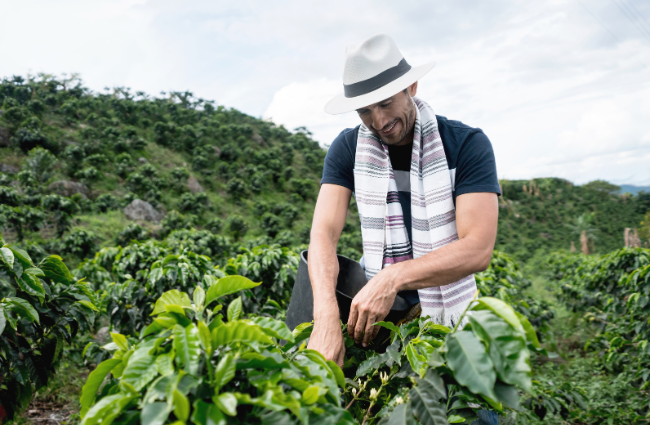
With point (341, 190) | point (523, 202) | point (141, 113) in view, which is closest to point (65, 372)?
point (341, 190)

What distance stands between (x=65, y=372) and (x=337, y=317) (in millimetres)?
4585

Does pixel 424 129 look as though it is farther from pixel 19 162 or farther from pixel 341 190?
pixel 19 162

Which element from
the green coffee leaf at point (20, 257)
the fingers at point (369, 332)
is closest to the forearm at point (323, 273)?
the fingers at point (369, 332)

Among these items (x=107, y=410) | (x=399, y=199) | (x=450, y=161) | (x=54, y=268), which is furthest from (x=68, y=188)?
(x=107, y=410)

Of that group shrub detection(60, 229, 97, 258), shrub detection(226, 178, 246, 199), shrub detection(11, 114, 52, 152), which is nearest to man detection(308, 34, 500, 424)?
shrub detection(60, 229, 97, 258)

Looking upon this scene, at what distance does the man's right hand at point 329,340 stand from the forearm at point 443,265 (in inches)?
9.2

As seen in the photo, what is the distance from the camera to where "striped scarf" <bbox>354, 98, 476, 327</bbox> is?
5.29 ft

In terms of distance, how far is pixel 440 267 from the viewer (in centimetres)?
138

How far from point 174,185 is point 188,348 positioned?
19.2 metres

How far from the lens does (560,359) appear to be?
584 centimetres

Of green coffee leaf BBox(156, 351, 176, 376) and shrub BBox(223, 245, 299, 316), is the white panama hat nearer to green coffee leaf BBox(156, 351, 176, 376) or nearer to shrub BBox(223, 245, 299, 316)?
green coffee leaf BBox(156, 351, 176, 376)

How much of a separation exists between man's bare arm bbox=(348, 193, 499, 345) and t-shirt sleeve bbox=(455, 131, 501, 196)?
3 centimetres

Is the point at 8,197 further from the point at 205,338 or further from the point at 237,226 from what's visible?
the point at 205,338

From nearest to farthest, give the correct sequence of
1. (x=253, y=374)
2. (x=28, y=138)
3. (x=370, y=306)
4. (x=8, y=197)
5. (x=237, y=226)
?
(x=253, y=374)
(x=370, y=306)
(x=8, y=197)
(x=237, y=226)
(x=28, y=138)
